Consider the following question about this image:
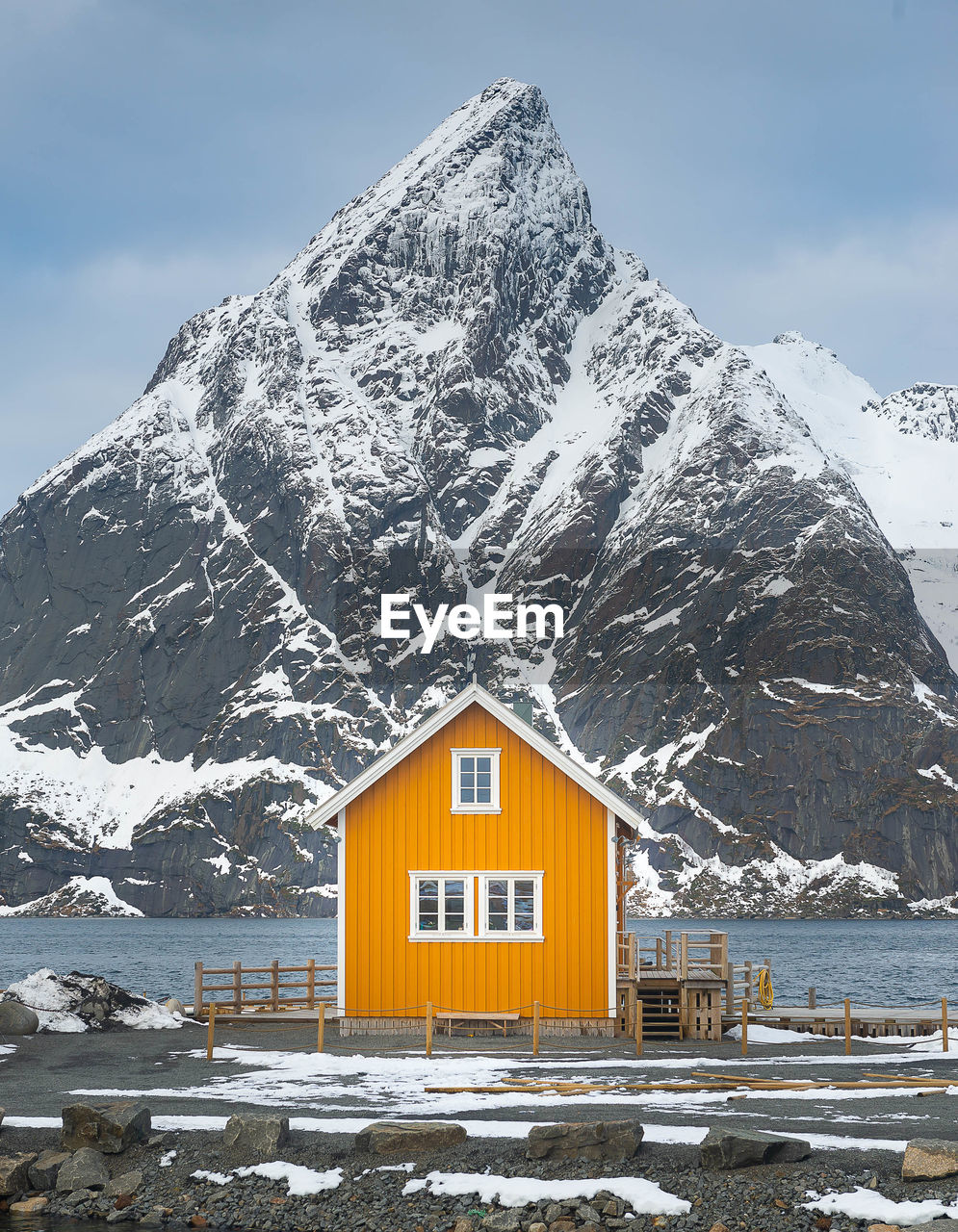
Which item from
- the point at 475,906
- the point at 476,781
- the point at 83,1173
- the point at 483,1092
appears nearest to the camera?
the point at 83,1173

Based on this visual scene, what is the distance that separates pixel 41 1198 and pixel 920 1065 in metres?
18.6

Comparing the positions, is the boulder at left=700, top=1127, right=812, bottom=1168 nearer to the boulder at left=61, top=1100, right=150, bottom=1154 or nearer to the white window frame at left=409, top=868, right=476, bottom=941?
the boulder at left=61, top=1100, right=150, bottom=1154

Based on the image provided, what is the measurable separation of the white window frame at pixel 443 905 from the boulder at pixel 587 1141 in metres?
14.3

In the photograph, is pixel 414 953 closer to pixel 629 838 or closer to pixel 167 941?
pixel 629 838

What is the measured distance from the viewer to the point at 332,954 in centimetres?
12125

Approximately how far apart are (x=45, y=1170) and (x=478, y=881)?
15.1m

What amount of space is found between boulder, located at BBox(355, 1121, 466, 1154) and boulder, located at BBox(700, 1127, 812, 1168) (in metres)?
3.68

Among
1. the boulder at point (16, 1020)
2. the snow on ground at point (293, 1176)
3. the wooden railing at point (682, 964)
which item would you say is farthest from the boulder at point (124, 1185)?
the wooden railing at point (682, 964)

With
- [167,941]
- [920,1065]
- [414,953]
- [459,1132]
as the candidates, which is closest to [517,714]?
[414,953]

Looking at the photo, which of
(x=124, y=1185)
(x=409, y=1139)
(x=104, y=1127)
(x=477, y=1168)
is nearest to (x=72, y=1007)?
(x=104, y=1127)

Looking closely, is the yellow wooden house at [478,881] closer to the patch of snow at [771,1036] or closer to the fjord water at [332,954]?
the patch of snow at [771,1036]

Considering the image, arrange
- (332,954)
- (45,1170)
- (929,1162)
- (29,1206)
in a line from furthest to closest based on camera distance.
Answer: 1. (332,954)
2. (45,1170)
3. (29,1206)
4. (929,1162)

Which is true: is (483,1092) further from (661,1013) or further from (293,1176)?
(661,1013)

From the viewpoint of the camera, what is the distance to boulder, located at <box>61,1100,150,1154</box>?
20859mm
